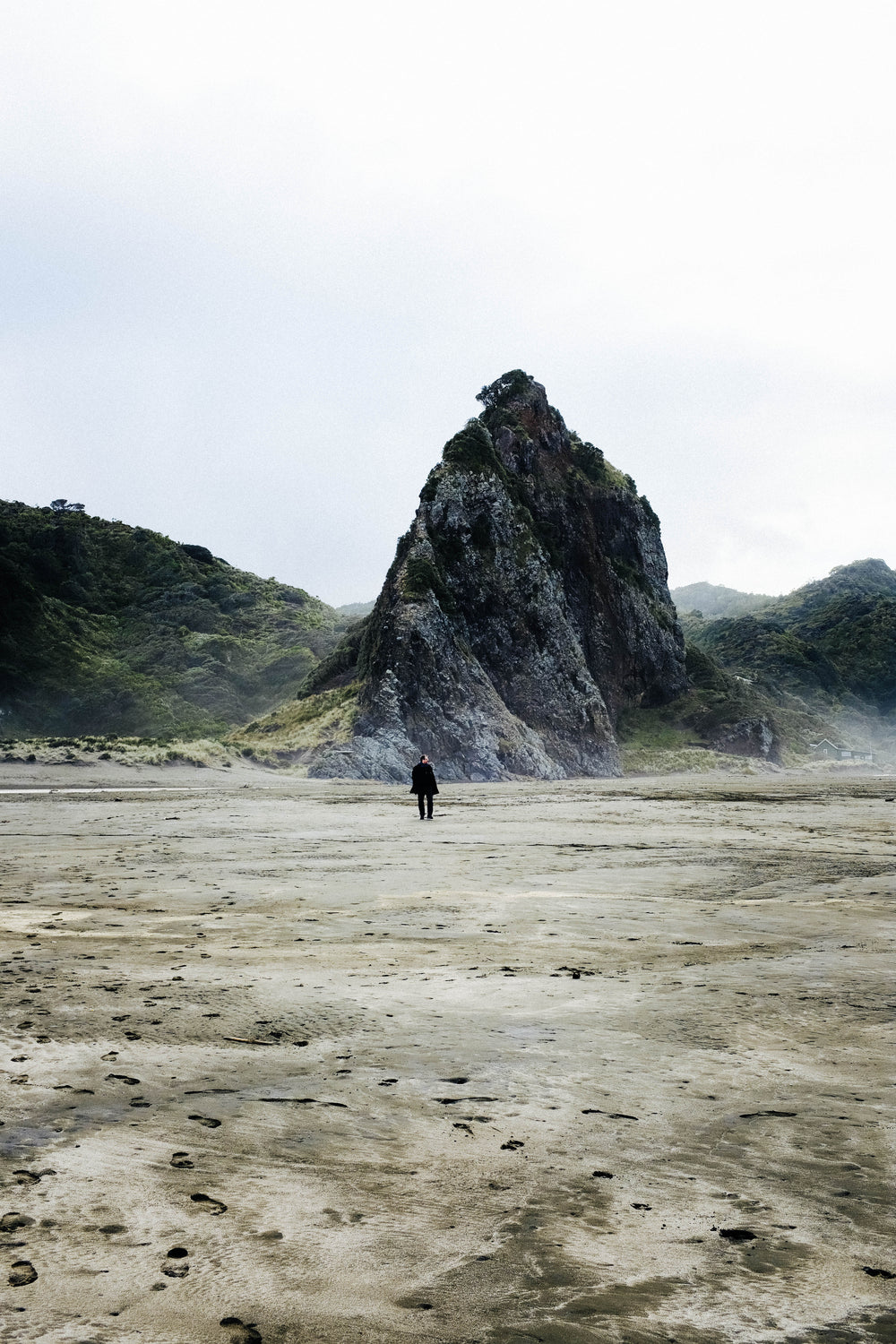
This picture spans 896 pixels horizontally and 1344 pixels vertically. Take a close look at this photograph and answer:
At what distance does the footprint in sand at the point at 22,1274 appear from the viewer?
7.63 ft

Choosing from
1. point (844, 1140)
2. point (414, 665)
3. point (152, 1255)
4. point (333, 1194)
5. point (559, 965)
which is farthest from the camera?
point (414, 665)

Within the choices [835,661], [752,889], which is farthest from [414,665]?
[835,661]

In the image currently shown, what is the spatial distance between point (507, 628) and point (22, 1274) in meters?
63.2

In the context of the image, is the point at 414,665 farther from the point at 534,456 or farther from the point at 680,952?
the point at 680,952

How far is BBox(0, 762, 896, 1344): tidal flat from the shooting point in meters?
2.33

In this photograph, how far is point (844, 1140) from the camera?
3.40 metres

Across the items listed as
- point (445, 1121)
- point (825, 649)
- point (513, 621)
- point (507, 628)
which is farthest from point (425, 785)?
point (825, 649)

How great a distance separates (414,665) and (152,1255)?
53562 mm

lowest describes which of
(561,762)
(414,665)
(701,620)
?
(561,762)

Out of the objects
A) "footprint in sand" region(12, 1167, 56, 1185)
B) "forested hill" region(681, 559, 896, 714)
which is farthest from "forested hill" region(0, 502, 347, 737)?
"footprint in sand" region(12, 1167, 56, 1185)

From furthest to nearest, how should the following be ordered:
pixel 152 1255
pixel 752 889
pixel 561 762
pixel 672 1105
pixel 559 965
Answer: pixel 561 762, pixel 752 889, pixel 559 965, pixel 672 1105, pixel 152 1255

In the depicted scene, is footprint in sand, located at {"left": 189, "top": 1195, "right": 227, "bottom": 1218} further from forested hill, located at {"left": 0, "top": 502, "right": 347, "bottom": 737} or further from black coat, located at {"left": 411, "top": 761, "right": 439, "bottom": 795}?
forested hill, located at {"left": 0, "top": 502, "right": 347, "bottom": 737}

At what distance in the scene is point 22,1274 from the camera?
93.0 inches

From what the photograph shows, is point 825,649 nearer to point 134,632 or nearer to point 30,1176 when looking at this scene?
point 134,632
